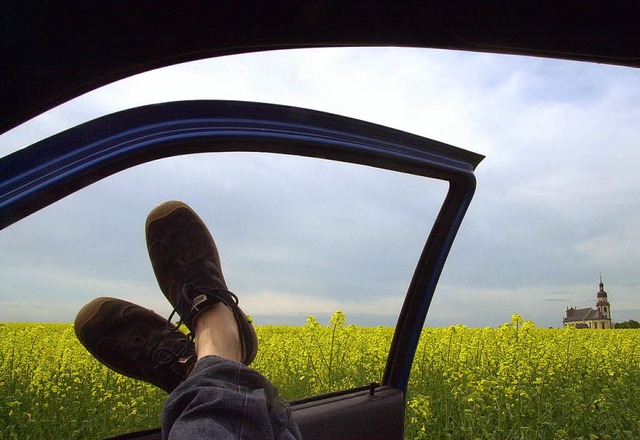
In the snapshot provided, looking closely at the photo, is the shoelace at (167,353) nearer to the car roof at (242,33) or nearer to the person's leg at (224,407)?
the person's leg at (224,407)

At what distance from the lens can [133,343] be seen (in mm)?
1348

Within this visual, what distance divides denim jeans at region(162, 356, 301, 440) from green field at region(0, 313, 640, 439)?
2.01 ft

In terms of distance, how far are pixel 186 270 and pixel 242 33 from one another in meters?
0.56

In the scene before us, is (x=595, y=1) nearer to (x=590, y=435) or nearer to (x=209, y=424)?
(x=209, y=424)

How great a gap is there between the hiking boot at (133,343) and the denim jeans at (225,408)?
0.24m

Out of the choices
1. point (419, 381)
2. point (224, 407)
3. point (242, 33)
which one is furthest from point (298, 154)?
point (419, 381)

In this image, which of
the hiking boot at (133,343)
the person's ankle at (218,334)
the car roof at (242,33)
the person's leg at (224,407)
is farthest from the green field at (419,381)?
the car roof at (242,33)

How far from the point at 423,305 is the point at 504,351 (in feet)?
6.27

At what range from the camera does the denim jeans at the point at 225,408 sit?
3.12ft

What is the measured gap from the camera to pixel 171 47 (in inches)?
42.2

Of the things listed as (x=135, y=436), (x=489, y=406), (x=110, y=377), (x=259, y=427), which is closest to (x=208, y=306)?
(x=135, y=436)

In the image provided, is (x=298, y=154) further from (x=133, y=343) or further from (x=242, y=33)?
(x=133, y=343)

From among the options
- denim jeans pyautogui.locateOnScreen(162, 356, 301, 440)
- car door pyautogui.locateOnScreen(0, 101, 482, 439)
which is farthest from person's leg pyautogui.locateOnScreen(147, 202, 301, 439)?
car door pyautogui.locateOnScreen(0, 101, 482, 439)

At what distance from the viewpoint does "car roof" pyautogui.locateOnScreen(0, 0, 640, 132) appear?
0.95 meters
